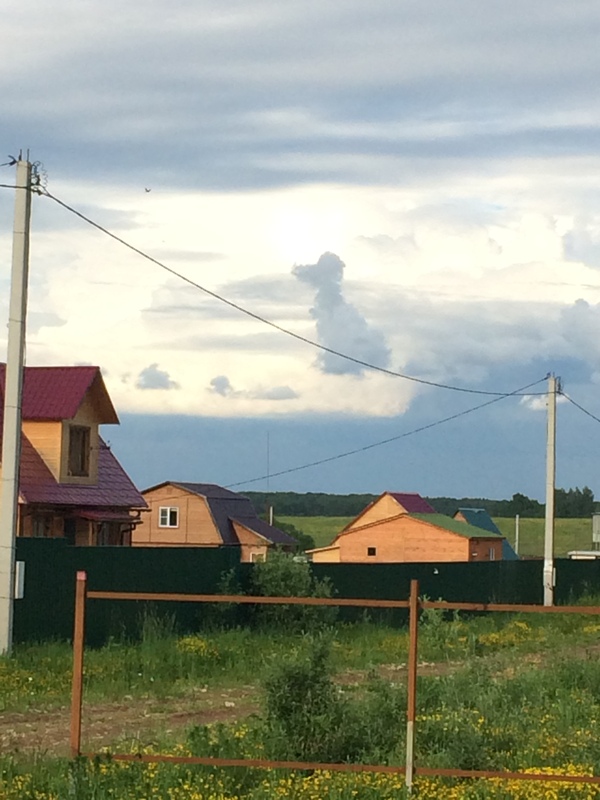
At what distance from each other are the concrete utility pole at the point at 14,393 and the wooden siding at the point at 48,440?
20.5m

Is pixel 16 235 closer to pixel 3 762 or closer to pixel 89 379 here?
pixel 3 762

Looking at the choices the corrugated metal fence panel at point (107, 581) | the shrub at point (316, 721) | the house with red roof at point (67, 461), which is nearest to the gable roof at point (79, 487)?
the house with red roof at point (67, 461)

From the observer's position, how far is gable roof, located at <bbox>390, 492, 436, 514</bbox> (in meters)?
80.8

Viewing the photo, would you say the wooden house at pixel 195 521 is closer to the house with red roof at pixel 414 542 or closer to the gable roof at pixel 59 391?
the house with red roof at pixel 414 542

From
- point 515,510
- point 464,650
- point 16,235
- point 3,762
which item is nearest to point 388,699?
point 3,762

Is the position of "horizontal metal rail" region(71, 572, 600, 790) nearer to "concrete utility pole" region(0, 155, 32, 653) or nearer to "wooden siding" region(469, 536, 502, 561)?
"concrete utility pole" region(0, 155, 32, 653)

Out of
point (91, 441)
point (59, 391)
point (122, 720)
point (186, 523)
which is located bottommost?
point (122, 720)

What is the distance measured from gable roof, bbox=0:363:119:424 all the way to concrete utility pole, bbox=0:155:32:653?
66.7ft

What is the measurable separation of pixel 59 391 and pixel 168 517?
30834 millimetres

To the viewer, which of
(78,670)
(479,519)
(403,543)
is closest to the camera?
(78,670)

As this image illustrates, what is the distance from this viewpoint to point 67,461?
39.2m

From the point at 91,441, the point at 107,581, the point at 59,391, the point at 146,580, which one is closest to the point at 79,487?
the point at 91,441

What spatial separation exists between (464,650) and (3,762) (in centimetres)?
1351

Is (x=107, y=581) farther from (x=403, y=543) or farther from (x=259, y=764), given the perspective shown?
(x=403, y=543)
